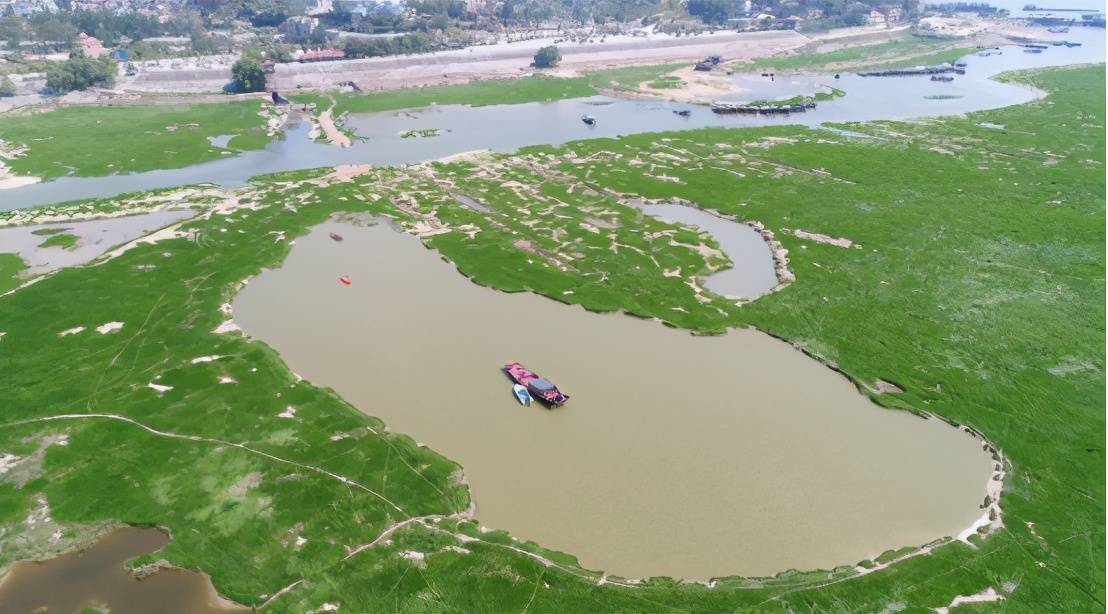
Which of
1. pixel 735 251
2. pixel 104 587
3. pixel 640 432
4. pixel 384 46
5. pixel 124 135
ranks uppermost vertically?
pixel 384 46

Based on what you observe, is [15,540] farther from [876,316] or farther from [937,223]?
[937,223]

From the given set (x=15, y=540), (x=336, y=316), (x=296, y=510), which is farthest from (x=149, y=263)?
(x=296, y=510)

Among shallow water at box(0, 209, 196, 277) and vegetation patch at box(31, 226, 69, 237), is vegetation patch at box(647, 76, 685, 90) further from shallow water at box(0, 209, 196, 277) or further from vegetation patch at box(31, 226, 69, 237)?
vegetation patch at box(31, 226, 69, 237)

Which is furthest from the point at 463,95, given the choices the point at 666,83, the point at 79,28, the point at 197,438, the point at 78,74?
the point at 79,28

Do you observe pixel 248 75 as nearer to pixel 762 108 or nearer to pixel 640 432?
pixel 762 108

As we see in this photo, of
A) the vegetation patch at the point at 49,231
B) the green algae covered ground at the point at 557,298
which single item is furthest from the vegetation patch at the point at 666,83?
the vegetation patch at the point at 49,231

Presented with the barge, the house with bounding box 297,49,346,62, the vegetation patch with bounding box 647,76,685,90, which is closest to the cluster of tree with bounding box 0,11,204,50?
the house with bounding box 297,49,346,62

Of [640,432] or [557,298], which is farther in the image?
[557,298]
